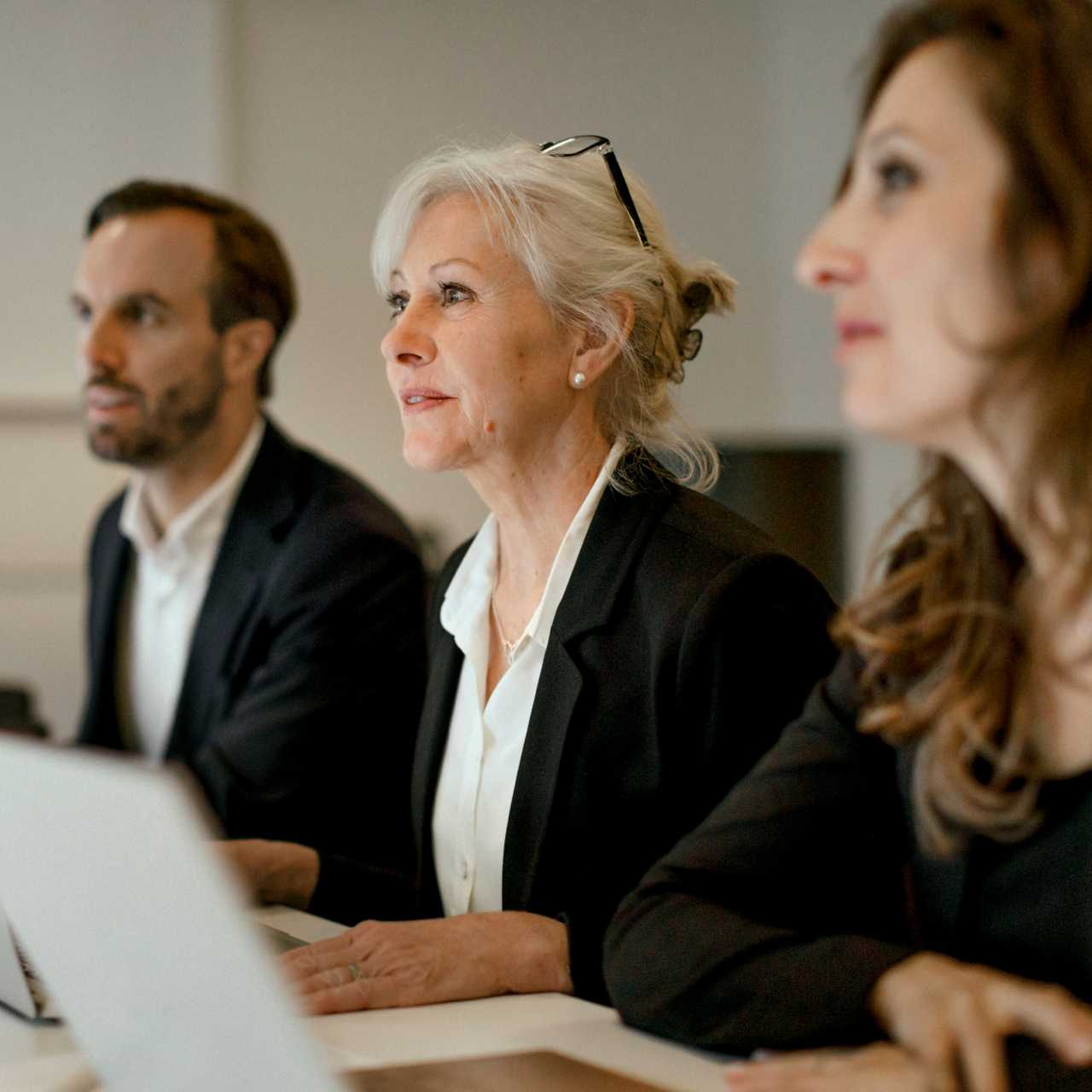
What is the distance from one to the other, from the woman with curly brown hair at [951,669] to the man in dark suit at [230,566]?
133 centimetres

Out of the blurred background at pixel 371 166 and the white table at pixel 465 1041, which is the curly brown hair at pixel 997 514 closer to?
the white table at pixel 465 1041

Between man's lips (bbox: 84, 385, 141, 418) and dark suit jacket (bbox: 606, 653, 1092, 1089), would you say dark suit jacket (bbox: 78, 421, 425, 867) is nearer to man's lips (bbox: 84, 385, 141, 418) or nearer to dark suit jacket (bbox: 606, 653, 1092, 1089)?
man's lips (bbox: 84, 385, 141, 418)

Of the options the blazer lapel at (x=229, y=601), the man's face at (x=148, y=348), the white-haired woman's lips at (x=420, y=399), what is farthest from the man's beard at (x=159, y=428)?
the white-haired woman's lips at (x=420, y=399)

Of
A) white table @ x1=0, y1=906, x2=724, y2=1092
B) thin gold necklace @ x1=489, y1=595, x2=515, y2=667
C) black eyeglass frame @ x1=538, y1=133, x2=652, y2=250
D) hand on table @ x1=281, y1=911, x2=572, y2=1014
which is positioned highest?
black eyeglass frame @ x1=538, y1=133, x2=652, y2=250

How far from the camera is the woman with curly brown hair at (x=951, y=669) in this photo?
1030 mm

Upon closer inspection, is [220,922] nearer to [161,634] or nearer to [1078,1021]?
[1078,1021]

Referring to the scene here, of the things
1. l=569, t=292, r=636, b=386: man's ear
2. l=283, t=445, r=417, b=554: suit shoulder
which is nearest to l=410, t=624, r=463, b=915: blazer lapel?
l=569, t=292, r=636, b=386: man's ear

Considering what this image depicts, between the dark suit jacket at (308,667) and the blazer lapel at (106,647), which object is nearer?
the dark suit jacket at (308,667)

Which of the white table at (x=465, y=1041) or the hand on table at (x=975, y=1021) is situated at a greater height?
the hand on table at (x=975, y=1021)

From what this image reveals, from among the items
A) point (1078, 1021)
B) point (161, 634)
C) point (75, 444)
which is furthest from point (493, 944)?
point (75, 444)

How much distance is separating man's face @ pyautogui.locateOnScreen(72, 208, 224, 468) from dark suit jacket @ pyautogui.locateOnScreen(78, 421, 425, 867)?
0.25m

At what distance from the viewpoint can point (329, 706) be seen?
254 cm

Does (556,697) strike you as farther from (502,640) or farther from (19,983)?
(19,983)

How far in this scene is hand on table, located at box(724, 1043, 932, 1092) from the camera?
0.99 metres
